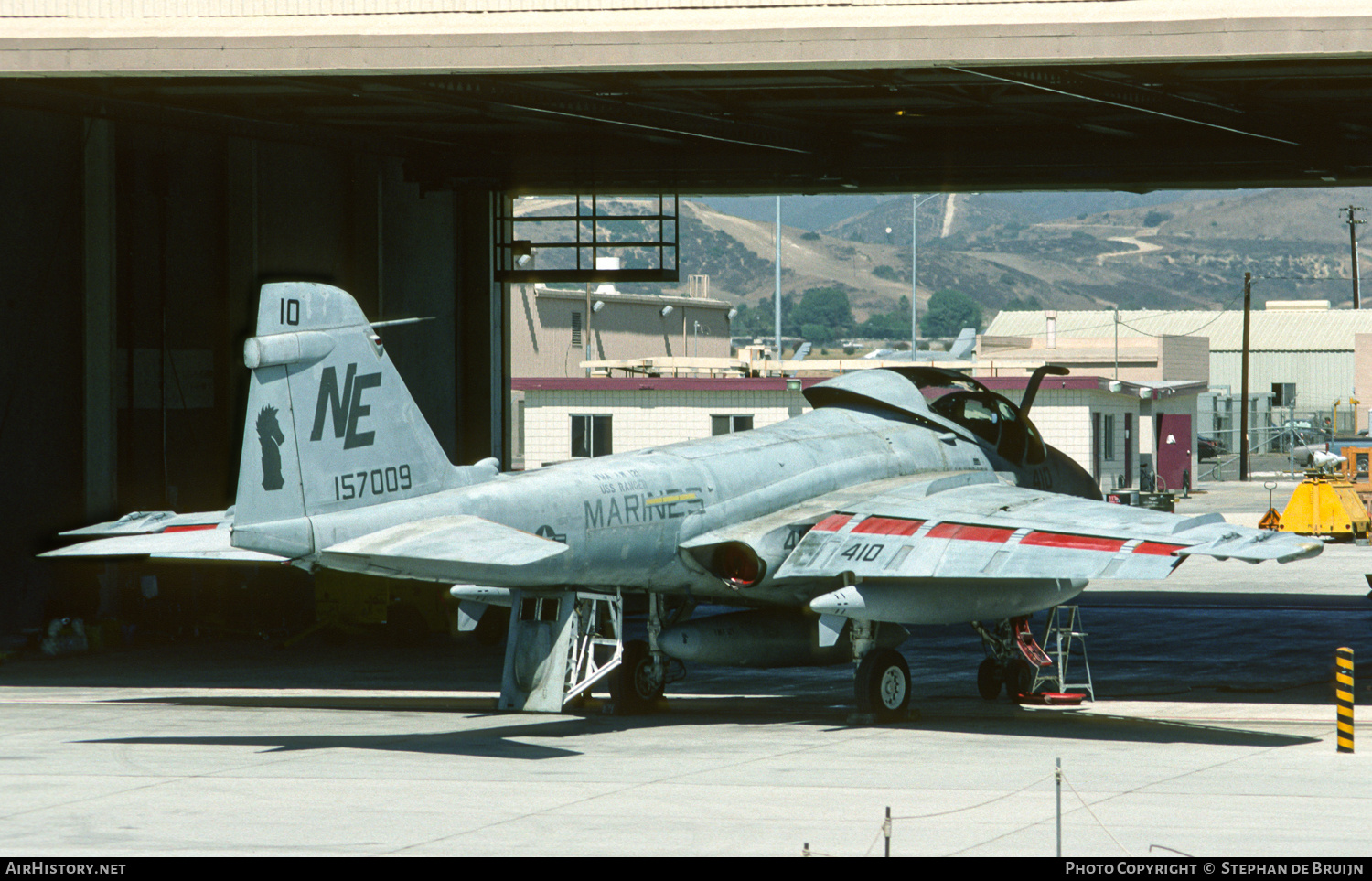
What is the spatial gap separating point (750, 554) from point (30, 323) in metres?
13.4

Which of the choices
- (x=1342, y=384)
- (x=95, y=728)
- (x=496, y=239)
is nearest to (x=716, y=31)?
(x=95, y=728)

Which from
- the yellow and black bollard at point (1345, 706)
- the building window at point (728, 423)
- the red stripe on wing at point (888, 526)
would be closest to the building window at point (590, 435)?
the building window at point (728, 423)

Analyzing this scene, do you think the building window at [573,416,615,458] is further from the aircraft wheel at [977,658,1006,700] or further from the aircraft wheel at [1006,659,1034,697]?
the aircraft wheel at [1006,659,1034,697]

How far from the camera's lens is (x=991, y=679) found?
18.6m

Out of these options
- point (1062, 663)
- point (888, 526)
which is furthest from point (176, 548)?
point (1062, 663)

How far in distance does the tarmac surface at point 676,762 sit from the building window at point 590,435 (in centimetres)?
2938

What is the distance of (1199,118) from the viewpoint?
23703 mm

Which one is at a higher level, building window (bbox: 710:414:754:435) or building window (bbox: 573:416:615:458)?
building window (bbox: 710:414:754:435)

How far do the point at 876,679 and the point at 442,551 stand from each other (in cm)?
531

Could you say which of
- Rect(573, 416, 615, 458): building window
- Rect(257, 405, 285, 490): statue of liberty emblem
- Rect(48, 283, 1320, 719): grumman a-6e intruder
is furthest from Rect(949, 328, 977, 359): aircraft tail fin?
Rect(257, 405, 285, 490): statue of liberty emblem

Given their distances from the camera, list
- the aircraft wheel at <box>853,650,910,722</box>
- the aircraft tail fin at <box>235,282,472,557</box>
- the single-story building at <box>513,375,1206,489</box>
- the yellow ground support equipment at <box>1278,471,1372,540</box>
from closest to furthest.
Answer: the aircraft tail fin at <box>235,282,472,557</box> → the aircraft wheel at <box>853,650,910,722</box> → the yellow ground support equipment at <box>1278,471,1372,540</box> → the single-story building at <box>513,375,1206,489</box>

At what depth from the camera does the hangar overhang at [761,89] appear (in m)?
16.9

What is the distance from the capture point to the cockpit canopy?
1925cm

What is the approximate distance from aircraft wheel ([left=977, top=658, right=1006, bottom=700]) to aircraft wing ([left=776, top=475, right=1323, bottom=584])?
7.25ft
